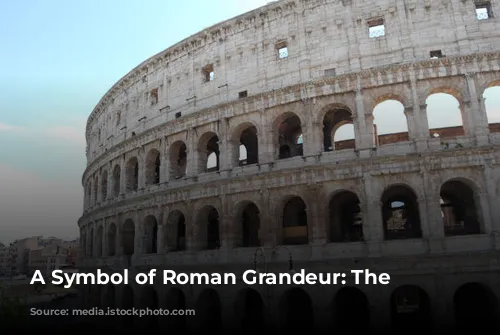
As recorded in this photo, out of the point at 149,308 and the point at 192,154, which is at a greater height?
the point at 192,154

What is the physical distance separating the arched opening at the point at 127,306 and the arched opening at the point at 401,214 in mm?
14167

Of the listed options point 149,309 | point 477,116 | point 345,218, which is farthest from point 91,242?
point 477,116

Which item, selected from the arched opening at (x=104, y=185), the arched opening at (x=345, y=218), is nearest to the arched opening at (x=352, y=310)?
the arched opening at (x=345, y=218)

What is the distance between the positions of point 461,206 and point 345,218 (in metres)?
5.17

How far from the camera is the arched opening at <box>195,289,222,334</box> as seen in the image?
18828mm

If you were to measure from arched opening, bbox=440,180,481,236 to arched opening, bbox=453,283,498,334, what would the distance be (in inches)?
92.7

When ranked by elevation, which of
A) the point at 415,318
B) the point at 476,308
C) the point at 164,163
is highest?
the point at 164,163

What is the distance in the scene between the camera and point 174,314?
19.8 meters

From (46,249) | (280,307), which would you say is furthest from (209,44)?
(46,249)

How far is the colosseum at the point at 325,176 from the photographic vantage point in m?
15.3

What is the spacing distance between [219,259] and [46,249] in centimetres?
9228

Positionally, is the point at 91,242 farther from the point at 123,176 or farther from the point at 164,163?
the point at 164,163

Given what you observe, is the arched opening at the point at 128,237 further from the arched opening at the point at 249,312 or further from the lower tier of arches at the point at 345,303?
the arched opening at the point at 249,312

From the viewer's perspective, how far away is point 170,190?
2095 centimetres
